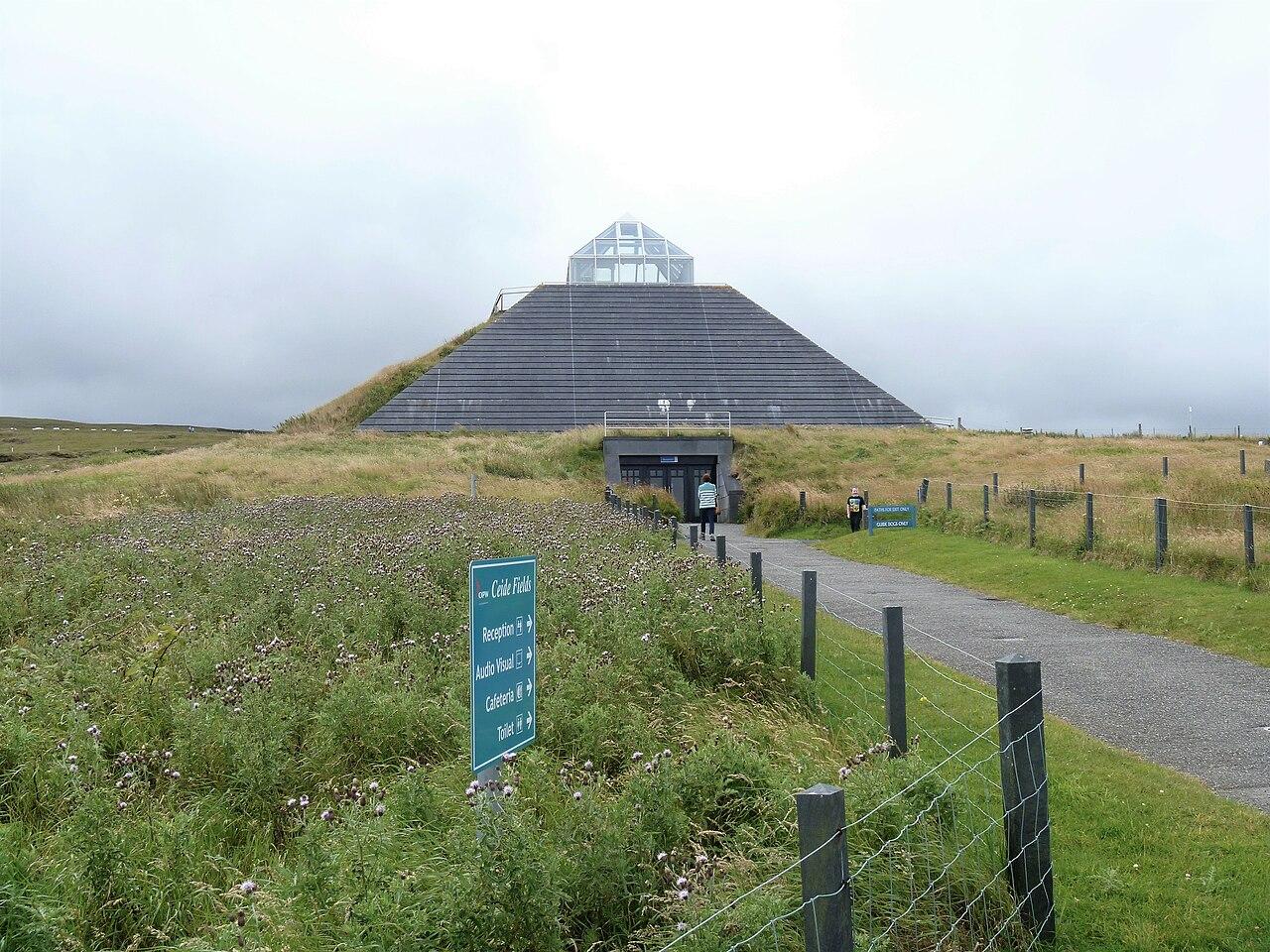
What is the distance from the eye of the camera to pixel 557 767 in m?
5.51

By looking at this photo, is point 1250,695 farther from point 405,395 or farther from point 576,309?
point 576,309

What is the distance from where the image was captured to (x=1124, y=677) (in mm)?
10320

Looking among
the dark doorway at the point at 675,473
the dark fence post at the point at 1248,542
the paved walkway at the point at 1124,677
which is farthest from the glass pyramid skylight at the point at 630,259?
the dark fence post at the point at 1248,542

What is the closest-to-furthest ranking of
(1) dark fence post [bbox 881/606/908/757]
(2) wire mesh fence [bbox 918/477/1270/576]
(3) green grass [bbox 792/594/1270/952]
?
(3) green grass [bbox 792/594/1270/952] → (1) dark fence post [bbox 881/606/908/757] → (2) wire mesh fence [bbox 918/477/1270/576]

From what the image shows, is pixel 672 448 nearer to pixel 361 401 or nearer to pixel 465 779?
pixel 361 401

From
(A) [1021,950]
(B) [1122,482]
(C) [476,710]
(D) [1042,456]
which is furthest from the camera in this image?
(D) [1042,456]

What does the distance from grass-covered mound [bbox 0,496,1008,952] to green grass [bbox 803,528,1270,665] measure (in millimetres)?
5708

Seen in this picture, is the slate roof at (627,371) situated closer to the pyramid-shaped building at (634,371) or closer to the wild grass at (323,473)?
the pyramid-shaped building at (634,371)

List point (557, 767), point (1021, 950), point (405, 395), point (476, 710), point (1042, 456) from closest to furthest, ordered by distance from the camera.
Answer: point (476, 710) → point (1021, 950) → point (557, 767) → point (1042, 456) → point (405, 395)

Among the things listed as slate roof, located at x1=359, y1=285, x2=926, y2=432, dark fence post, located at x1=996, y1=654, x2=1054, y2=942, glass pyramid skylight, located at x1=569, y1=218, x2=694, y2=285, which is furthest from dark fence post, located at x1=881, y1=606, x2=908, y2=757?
glass pyramid skylight, located at x1=569, y1=218, x2=694, y2=285

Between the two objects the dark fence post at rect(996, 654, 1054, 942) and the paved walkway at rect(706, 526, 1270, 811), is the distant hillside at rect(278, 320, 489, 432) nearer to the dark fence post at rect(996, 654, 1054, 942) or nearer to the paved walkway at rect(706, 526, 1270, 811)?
the paved walkway at rect(706, 526, 1270, 811)

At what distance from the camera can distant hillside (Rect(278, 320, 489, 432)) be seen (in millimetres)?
62438

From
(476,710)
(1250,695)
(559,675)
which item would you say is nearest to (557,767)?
(559,675)

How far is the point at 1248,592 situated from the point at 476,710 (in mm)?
13100
